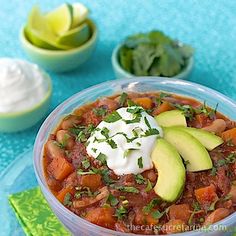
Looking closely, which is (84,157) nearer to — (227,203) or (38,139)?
(38,139)

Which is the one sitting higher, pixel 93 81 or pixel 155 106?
pixel 155 106

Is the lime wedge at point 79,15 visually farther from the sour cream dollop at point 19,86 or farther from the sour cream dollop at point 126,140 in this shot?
the sour cream dollop at point 126,140

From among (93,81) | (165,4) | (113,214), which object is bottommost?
(93,81)

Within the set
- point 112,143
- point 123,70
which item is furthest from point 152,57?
point 112,143

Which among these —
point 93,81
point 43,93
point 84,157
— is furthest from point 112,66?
point 84,157

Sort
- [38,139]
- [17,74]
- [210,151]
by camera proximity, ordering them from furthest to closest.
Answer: [17,74] → [38,139] → [210,151]

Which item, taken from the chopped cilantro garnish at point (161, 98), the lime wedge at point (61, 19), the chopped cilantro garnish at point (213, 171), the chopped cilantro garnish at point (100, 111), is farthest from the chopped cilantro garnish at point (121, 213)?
the lime wedge at point (61, 19)
